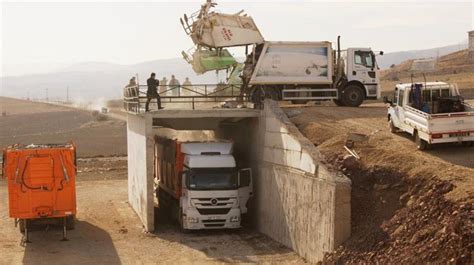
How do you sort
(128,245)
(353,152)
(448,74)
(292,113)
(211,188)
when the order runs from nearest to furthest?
(353,152), (128,245), (211,188), (292,113), (448,74)

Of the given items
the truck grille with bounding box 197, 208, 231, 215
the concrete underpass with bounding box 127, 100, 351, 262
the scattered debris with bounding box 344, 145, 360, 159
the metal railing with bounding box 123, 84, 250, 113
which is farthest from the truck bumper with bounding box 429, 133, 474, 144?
the metal railing with bounding box 123, 84, 250, 113

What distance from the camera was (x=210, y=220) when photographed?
2611cm

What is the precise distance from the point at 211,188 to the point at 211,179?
0.35 m

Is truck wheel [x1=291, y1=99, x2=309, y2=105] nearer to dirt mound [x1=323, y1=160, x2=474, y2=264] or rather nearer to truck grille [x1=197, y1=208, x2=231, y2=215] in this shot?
truck grille [x1=197, y1=208, x2=231, y2=215]

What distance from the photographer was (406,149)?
22.0 metres

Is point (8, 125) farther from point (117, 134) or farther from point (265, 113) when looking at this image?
point (265, 113)

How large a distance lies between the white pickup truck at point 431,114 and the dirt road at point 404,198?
53 centimetres

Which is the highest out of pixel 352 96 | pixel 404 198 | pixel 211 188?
pixel 352 96

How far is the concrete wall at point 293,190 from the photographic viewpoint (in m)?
19.7

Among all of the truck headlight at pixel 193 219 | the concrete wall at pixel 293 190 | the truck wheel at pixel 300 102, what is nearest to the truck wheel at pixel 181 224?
the truck headlight at pixel 193 219

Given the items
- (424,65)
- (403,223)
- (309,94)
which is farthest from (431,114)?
(424,65)

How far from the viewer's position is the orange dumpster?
79.2 feet

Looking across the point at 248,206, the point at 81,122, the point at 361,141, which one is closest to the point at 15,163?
the point at 248,206

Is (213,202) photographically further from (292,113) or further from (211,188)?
(292,113)
